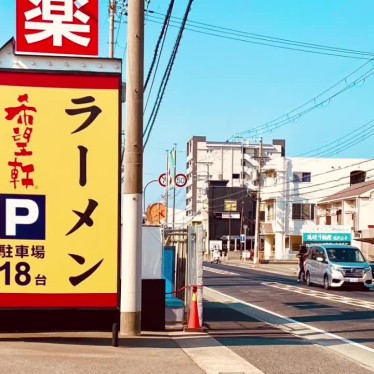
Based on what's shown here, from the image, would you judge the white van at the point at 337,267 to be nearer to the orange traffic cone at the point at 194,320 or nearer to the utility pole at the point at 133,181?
the orange traffic cone at the point at 194,320

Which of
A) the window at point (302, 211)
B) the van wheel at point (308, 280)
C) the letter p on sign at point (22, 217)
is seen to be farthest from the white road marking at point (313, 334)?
the window at point (302, 211)

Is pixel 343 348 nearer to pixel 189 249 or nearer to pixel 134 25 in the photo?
pixel 189 249

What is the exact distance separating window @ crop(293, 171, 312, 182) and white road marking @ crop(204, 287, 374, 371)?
58.8 m

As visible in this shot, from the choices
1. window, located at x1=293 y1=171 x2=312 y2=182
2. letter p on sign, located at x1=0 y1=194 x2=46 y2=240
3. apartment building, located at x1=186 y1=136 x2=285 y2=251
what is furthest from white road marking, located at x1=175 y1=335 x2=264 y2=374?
apartment building, located at x1=186 y1=136 x2=285 y2=251

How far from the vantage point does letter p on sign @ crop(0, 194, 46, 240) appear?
9844 mm

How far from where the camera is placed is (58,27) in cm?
1044

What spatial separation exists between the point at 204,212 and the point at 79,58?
10026cm

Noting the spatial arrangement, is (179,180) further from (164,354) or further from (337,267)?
(164,354)

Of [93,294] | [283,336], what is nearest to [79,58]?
[93,294]

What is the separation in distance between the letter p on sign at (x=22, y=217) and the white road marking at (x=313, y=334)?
5303 millimetres

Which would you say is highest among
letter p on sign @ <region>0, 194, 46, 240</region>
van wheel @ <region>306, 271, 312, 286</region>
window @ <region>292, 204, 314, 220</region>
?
window @ <region>292, 204, 314, 220</region>

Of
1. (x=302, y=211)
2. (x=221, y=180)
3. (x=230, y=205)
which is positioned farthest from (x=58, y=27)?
(x=221, y=180)

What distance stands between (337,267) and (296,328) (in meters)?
12.6

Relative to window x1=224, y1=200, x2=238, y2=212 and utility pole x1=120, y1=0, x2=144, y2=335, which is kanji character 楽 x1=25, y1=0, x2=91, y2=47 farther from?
window x1=224, y1=200, x2=238, y2=212
